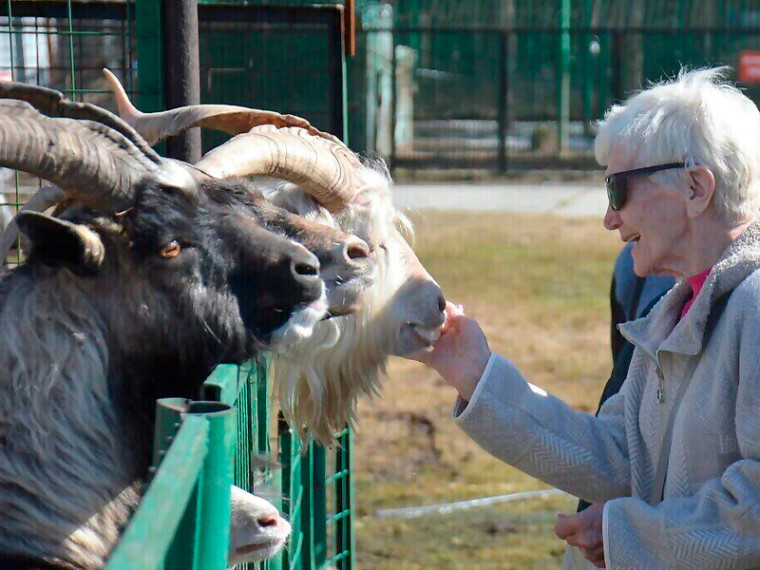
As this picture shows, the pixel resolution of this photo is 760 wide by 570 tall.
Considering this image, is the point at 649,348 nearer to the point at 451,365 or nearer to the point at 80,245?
the point at 451,365

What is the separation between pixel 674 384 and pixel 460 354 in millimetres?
717

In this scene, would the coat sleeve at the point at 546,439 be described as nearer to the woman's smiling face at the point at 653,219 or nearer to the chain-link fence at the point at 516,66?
the woman's smiling face at the point at 653,219

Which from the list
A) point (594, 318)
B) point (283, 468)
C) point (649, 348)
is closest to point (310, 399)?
point (283, 468)

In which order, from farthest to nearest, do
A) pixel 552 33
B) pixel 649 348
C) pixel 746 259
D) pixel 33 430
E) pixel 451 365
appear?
1. pixel 552 33
2. pixel 451 365
3. pixel 649 348
4. pixel 746 259
5. pixel 33 430

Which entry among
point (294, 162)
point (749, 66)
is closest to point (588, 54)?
point (749, 66)

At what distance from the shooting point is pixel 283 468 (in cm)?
440

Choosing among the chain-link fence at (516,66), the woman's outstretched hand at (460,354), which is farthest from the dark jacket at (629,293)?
the chain-link fence at (516,66)

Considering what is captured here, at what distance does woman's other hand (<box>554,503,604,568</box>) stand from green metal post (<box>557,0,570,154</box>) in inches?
553

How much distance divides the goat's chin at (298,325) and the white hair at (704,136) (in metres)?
0.86

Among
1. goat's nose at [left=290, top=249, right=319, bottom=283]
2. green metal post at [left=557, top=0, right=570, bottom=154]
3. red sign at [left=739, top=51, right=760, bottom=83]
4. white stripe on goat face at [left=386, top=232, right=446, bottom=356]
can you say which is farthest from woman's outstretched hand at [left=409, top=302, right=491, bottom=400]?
red sign at [left=739, top=51, right=760, bottom=83]

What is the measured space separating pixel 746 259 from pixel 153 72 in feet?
8.02

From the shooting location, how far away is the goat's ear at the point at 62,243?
2529 millimetres

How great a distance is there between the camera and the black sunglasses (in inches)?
112

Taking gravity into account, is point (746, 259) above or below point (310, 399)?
above
